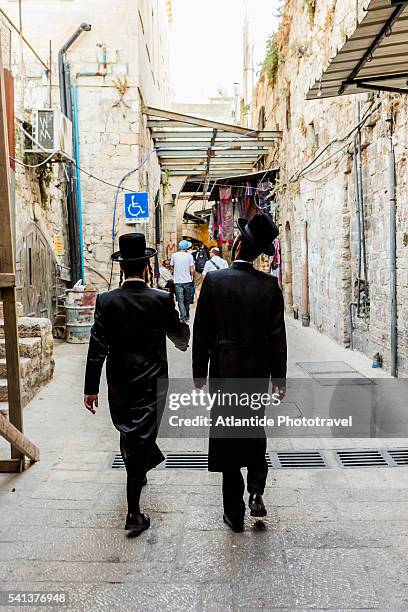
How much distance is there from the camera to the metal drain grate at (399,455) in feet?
13.6

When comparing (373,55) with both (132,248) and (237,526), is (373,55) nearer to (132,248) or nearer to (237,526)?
(132,248)

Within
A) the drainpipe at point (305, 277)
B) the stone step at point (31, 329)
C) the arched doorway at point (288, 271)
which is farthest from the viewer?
the arched doorway at point (288, 271)

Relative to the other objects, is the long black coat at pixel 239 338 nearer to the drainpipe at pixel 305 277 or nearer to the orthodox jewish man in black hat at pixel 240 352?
the orthodox jewish man in black hat at pixel 240 352

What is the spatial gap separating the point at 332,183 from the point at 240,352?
7173 millimetres

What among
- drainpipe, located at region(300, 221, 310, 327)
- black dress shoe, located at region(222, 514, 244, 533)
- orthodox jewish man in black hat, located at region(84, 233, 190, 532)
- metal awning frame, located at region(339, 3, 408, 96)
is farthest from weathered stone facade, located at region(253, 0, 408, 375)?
orthodox jewish man in black hat, located at region(84, 233, 190, 532)

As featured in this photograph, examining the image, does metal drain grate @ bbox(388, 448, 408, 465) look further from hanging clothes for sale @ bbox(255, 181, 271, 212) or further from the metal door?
hanging clothes for sale @ bbox(255, 181, 271, 212)

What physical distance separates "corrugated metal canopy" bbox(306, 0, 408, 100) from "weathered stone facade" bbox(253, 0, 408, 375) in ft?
3.56

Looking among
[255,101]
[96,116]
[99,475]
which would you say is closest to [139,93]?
[96,116]

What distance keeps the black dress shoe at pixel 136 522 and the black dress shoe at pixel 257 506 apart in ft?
1.88

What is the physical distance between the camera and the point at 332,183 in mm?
9688

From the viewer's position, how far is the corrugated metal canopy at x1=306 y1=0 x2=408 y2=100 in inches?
154

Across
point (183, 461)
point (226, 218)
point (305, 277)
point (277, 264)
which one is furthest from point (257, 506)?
point (226, 218)

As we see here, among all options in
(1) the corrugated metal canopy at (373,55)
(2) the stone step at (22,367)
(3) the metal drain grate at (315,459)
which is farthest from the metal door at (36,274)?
(1) the corrugated metal canopy at (373,55)

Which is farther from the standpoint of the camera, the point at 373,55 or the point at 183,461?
the point at 373,55
